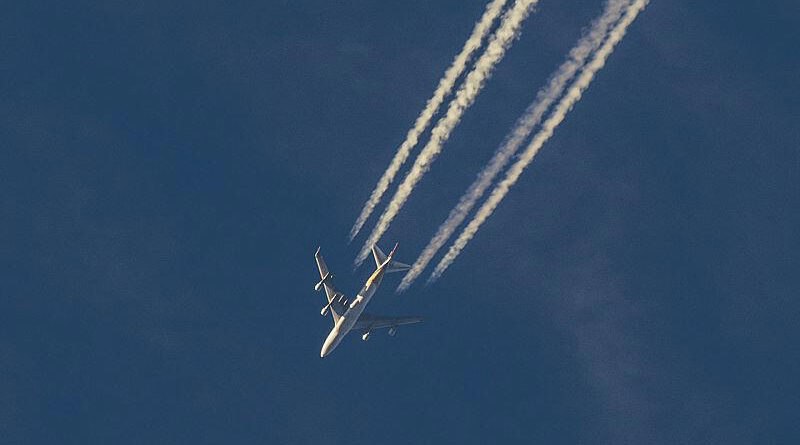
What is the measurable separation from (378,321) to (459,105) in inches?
1301

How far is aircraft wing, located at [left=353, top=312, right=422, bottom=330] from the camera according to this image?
5032 inches

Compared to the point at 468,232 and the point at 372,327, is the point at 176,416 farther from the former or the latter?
the point at 468,232

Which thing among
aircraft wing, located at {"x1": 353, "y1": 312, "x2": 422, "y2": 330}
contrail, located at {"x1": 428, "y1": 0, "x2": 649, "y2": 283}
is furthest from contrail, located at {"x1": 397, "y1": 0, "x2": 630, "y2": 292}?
aircraft wing, located at {"x1": 353, "y1": 312, "x2": 422, "y2": 330}

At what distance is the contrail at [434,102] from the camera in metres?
96.1

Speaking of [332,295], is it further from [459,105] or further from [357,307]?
[459,105]

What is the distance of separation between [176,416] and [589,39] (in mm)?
52860

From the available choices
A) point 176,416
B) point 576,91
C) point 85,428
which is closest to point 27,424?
point 85,428

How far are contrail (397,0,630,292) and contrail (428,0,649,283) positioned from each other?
613 mm

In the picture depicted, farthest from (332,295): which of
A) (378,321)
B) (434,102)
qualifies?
(434,102)

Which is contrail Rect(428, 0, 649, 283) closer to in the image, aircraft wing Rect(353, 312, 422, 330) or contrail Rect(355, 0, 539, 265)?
contrail Rect(355, 0, 539, 265)

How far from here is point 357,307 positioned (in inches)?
4749

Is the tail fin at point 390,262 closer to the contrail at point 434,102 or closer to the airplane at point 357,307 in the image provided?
the airplane at point 357,307

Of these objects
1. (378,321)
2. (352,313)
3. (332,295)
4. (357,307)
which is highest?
(332,295)

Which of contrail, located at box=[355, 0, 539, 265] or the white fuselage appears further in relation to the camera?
the white fuselage
